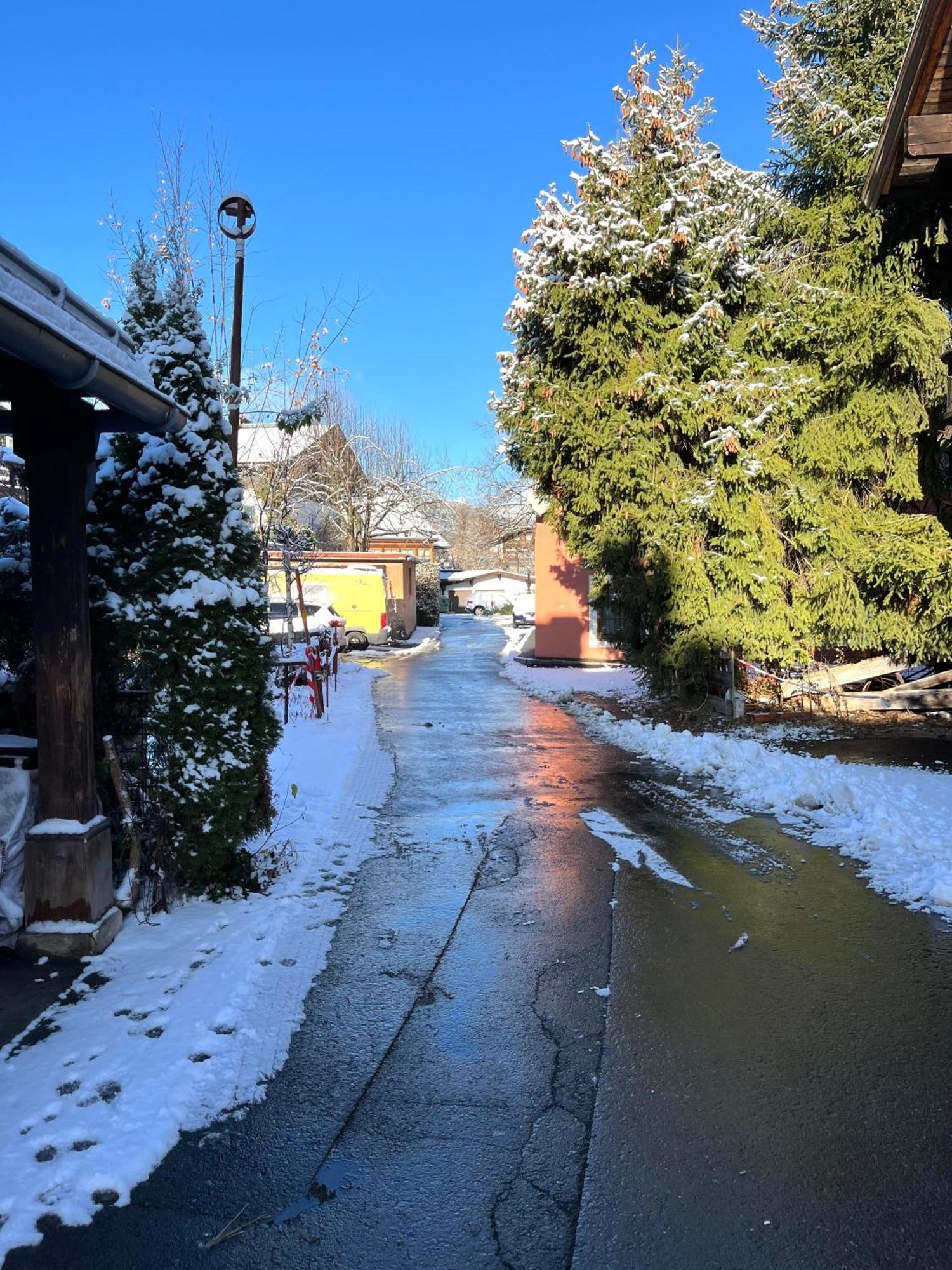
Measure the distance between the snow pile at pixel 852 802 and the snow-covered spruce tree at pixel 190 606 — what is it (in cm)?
418

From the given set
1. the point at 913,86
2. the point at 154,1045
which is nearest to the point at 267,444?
the point at 913,86

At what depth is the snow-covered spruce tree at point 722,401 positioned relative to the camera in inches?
474

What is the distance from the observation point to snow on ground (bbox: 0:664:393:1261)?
2783mm

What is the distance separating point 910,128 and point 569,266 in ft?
20.1

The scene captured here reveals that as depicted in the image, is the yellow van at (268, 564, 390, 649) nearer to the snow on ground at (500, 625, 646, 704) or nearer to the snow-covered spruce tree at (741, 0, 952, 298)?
the snow on ground at (500, 625, 646, 704)

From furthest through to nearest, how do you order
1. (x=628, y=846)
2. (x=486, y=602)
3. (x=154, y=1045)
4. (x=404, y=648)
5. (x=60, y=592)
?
(x=486, y=602), (x=404, y=648), (x=628, y=846), (x=60, y=592), (x=154, y=1045)

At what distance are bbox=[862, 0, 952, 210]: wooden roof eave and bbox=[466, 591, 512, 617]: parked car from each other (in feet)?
199

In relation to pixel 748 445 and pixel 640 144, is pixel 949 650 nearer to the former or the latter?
pixel 748 445

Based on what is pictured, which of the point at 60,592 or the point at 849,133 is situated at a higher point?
the point at 849,133

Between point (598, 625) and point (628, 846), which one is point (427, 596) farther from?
point (628, 846)

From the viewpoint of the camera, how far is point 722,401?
1226cm

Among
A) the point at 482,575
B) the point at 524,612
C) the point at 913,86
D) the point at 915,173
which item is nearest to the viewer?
the point at 913,86

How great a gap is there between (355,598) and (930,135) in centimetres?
2350

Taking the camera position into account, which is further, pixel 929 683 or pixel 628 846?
pixel 929 683
